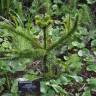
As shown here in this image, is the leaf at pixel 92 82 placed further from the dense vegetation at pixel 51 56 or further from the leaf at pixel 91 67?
the leaf at pixel 91 67

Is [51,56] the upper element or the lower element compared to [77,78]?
upper

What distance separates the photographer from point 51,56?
79.4 inches

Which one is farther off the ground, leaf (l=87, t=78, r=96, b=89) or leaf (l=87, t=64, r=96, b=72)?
leaf (l=87, t=64, r=96, b=72)

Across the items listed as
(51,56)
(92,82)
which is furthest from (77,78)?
(51,56)

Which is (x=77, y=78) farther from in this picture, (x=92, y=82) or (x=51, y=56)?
(x=51, y=56)

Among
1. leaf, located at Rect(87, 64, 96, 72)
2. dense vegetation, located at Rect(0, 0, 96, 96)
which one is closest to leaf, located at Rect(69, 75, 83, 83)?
dense vegetation, located at Rect(0, 0, 96, 96)

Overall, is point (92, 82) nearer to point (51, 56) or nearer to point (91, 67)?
point (91, 67)

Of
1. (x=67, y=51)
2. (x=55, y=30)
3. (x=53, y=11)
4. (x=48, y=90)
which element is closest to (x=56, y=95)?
(x=48, y=90)

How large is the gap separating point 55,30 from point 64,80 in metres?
0.60

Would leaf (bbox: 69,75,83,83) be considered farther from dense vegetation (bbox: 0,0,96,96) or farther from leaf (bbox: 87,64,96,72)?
leaf (bbox: 87,64,96,72)

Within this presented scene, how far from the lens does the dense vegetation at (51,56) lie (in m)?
1.79

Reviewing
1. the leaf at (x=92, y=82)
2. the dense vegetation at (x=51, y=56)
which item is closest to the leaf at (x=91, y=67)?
the dense vegetation at (x=51, y=56)

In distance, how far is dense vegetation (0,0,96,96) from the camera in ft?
5.88

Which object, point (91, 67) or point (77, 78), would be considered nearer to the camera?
point (77, 78)
